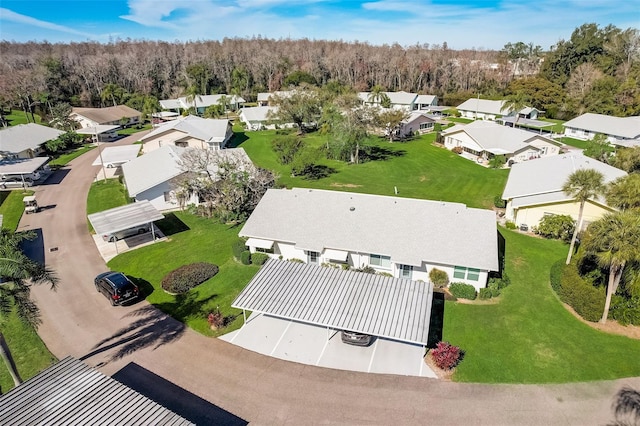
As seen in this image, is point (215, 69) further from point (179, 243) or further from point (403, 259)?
point (403, 259)

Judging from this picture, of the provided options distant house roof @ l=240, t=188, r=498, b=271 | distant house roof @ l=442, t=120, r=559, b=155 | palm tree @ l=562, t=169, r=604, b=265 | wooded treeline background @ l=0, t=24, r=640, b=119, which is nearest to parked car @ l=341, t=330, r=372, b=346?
distant house roof @ l=240, t=188, r=498, b=271

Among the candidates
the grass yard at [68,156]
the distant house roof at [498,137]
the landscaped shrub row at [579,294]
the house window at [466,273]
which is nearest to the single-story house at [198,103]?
the grass yard at [68,156]

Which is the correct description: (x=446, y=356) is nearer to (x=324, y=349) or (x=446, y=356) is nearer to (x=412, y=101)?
(x=324, y=349)

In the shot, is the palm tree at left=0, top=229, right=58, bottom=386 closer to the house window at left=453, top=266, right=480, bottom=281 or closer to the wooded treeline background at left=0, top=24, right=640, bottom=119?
the house window at left=453, top=266, right=480, bottom=281

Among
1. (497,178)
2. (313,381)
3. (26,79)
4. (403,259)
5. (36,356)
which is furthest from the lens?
(26,79)

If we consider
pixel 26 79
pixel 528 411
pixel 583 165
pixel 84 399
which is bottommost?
pixel 528 411

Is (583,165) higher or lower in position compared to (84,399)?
higher

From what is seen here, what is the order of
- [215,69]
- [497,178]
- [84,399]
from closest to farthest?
[84,399], [497,178], [215,69]

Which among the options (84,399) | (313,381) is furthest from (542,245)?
(84,399)
